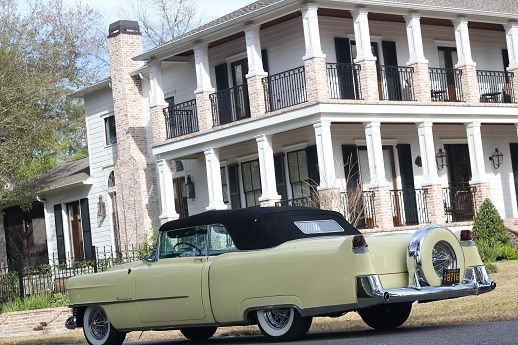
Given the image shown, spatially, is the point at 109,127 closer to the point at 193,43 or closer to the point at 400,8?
the point at 193,43

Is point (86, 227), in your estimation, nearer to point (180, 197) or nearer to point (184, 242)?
point (180, 197)

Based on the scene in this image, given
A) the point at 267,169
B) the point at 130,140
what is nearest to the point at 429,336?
the point at 267,169

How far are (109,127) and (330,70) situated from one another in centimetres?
1125

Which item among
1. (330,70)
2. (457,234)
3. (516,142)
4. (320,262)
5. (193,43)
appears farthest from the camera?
(516,142)

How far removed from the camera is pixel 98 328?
46.2 feet

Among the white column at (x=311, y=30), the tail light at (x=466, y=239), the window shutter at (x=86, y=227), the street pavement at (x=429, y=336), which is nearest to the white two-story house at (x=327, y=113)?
the white column at (x=311, y=30)

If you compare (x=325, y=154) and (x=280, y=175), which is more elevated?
(x=325, y=154)

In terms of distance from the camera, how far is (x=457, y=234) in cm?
1252

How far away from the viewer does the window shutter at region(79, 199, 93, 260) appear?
1486 inches

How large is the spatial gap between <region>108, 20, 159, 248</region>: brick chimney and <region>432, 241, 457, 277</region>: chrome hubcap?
72.7 ft

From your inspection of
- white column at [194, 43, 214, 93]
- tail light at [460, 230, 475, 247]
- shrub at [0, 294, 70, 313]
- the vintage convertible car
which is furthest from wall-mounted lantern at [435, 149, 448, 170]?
tail light at [460, 230, 475, 247]

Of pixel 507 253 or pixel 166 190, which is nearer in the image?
pixel 507 253

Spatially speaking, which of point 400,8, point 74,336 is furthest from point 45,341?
point 400,8

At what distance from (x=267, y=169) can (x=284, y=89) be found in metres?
2.25
